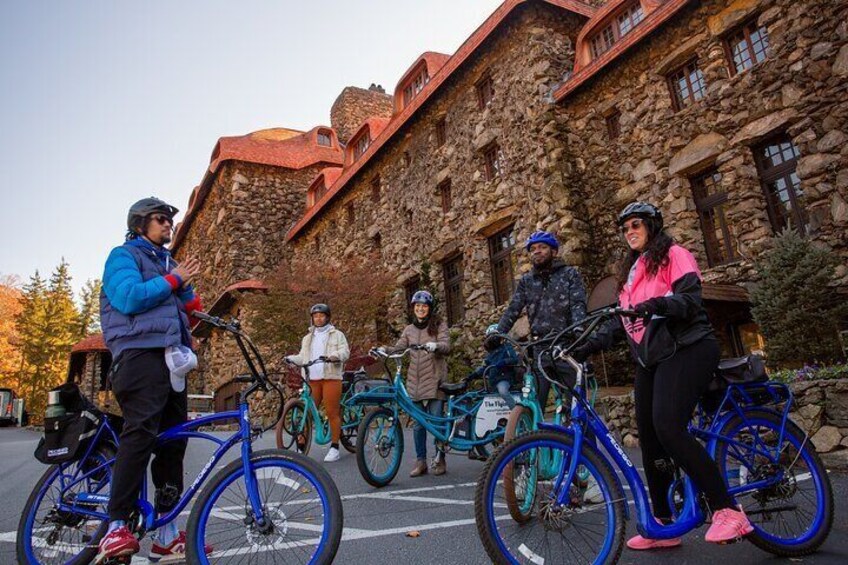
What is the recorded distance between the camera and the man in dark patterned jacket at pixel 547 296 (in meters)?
4.39

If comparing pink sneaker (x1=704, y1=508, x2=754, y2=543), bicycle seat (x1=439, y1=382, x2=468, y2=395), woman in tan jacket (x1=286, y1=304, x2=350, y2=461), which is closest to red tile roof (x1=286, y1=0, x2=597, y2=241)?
woman in tan jacket (x1=286, y1=304, x2=350, y2=461)

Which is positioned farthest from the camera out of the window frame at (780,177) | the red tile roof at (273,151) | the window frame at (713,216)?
the red tile roof at (273,151)

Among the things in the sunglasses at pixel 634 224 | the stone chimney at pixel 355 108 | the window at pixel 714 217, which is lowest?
the sunglasses at pixel 634 224

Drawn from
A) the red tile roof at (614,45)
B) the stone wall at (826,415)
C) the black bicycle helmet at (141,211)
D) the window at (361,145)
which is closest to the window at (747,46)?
the red tile roof at (614,45)

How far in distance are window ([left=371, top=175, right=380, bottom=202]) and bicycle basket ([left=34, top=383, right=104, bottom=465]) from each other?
16097 mm

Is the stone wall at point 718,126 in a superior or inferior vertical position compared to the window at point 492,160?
inferior

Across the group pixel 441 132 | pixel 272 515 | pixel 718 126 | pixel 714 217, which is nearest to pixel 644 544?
pixel 272 515

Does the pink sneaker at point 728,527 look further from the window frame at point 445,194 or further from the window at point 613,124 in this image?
the window frame at point 445,194

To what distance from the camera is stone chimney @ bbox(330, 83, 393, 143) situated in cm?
Answer: 2920

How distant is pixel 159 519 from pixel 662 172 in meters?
10.5

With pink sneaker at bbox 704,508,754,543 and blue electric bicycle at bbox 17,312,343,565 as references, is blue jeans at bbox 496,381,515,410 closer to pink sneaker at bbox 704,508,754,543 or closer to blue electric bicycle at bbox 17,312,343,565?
pink sneaker at bbox 704,508,754,543

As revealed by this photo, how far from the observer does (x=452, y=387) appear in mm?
5418

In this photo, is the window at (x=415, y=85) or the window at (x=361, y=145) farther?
the window at (x=361, y=145)

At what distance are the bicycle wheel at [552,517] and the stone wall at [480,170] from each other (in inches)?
359
